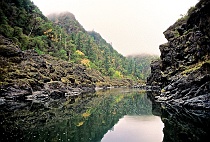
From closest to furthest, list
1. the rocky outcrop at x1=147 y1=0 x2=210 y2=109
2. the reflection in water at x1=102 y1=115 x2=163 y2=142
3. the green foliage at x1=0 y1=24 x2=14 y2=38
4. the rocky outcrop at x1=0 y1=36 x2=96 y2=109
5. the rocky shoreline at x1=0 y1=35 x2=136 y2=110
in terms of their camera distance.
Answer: the reflection in water at x1=102 y1=115 x2=163 y2=142 < the rocky outcrop at x1=147 y1=0 x2=210 y2=109 < the rocky shoreline at x1=0 y1=35 x2=136 y2=110 < the rocky outcrop at x1=0 y1=36 x2=96 y2=109 < the green foliage at x1=0 y1=24 x2=14 y2=38

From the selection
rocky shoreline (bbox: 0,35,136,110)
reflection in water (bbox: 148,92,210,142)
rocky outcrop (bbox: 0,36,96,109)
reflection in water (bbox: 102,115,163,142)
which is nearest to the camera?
reflection in water (bbox: 148,92,210,142)

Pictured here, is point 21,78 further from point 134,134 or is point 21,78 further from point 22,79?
point 134,134

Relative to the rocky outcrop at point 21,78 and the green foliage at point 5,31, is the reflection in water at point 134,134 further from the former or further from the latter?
the green foliage at point 5,31

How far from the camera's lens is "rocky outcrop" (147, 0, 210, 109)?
34156 millimetres

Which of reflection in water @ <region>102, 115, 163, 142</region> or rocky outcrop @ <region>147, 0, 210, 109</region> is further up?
rocky outcrop @ <region>147, 0, 210, 109</region>

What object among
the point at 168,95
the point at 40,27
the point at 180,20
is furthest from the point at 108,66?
the point at 168,95

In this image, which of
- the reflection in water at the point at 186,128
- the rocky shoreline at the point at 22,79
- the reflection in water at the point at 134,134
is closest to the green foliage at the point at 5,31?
the rocky shoreline at the point at 22,79

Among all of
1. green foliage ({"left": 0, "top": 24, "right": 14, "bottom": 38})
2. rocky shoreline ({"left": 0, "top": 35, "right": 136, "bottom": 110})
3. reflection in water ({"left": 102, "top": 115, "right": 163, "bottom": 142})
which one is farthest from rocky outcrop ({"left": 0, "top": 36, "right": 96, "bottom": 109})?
reflection in water ({"left": 102, "top": 115, "right": 163, "bottom": 142})

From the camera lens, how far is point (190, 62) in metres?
46.4

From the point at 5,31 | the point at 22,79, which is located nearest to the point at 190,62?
the point at 22,79

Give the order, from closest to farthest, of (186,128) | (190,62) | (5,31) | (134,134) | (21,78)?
(134,134), (186,128), (190,62), (21,78), (5,31)

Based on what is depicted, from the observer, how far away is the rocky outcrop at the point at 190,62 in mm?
34156

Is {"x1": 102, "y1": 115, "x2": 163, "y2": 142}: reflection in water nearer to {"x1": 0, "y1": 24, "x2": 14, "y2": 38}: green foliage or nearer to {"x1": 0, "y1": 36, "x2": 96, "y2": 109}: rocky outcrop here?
{"x1": 0, "y1": 36, "x2": 96, "y2": 109}: rocky outcrop

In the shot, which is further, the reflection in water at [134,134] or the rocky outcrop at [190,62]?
the rocky outcrop at [190,62]
